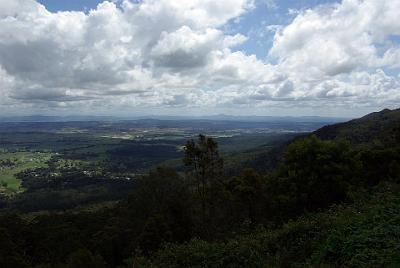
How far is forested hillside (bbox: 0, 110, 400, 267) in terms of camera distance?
1698 cm

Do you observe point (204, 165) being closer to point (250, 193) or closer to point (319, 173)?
point (250, 193)

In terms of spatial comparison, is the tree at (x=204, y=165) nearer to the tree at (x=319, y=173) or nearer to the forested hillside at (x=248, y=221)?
the forested hillside at (x=248, y=221)

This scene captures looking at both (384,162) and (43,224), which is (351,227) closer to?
(384,162)

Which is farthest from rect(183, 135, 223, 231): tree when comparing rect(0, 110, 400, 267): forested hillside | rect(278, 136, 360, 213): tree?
rect(278, 136, 360, 213): tree

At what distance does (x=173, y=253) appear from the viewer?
2114 centimetres

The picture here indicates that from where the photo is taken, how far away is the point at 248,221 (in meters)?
28.1

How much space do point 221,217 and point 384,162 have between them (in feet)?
59.5

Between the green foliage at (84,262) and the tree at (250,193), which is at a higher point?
the tree at (250,193)

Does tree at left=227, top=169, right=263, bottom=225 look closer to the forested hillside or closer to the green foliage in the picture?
the forested hillside

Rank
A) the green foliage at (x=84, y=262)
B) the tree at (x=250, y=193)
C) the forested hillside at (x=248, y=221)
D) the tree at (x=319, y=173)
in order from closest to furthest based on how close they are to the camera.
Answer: the forested hillside at (x=248, y=221) < the green foliage at (x=84, y=262) < the tree at (x=319, y=173) < the tree at (x=250, y=193)

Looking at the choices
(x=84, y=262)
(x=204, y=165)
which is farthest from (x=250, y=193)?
(x=84, y=262)

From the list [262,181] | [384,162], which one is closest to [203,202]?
[262,181]

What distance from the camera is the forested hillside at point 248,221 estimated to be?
1698 centimetres

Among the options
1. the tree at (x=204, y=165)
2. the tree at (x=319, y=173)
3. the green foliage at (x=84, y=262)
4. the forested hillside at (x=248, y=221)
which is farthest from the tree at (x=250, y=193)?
the green foliage at (x=84, y=262)
